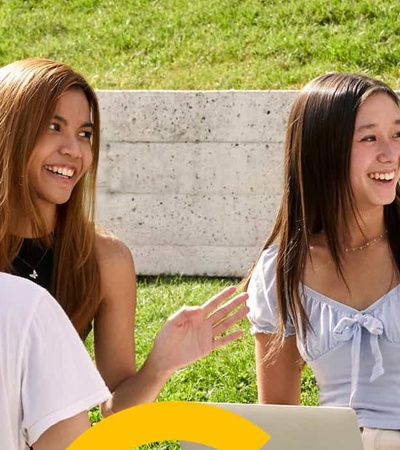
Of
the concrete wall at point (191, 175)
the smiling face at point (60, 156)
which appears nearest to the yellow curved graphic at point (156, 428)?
the smiling face at point (60, 156)

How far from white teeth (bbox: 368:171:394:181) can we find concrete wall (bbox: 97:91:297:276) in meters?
3.31

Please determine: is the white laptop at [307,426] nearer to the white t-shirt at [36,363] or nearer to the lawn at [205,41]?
the white t-shirt at [36,363]

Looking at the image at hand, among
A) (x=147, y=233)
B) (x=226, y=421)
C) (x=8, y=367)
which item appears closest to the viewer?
(x=226, y=421)

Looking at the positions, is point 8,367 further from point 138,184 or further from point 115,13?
point 115,13

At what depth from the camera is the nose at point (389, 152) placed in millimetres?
2668

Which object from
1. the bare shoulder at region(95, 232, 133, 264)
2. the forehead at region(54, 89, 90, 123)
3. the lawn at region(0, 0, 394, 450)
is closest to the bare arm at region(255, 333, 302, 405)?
the bare shoulder at region(95, 232, 133, 264)

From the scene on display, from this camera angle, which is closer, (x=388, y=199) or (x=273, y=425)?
(x=273, y=425)

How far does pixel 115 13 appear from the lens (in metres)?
7.66

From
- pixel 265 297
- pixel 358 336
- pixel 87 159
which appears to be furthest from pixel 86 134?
pixel 358 336

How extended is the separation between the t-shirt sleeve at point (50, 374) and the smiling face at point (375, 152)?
1.22 m

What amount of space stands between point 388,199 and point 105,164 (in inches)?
144

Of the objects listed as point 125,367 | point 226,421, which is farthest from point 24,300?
point 125,367

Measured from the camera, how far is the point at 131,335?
275 cm

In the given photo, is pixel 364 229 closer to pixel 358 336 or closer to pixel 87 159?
pixel 358 336
